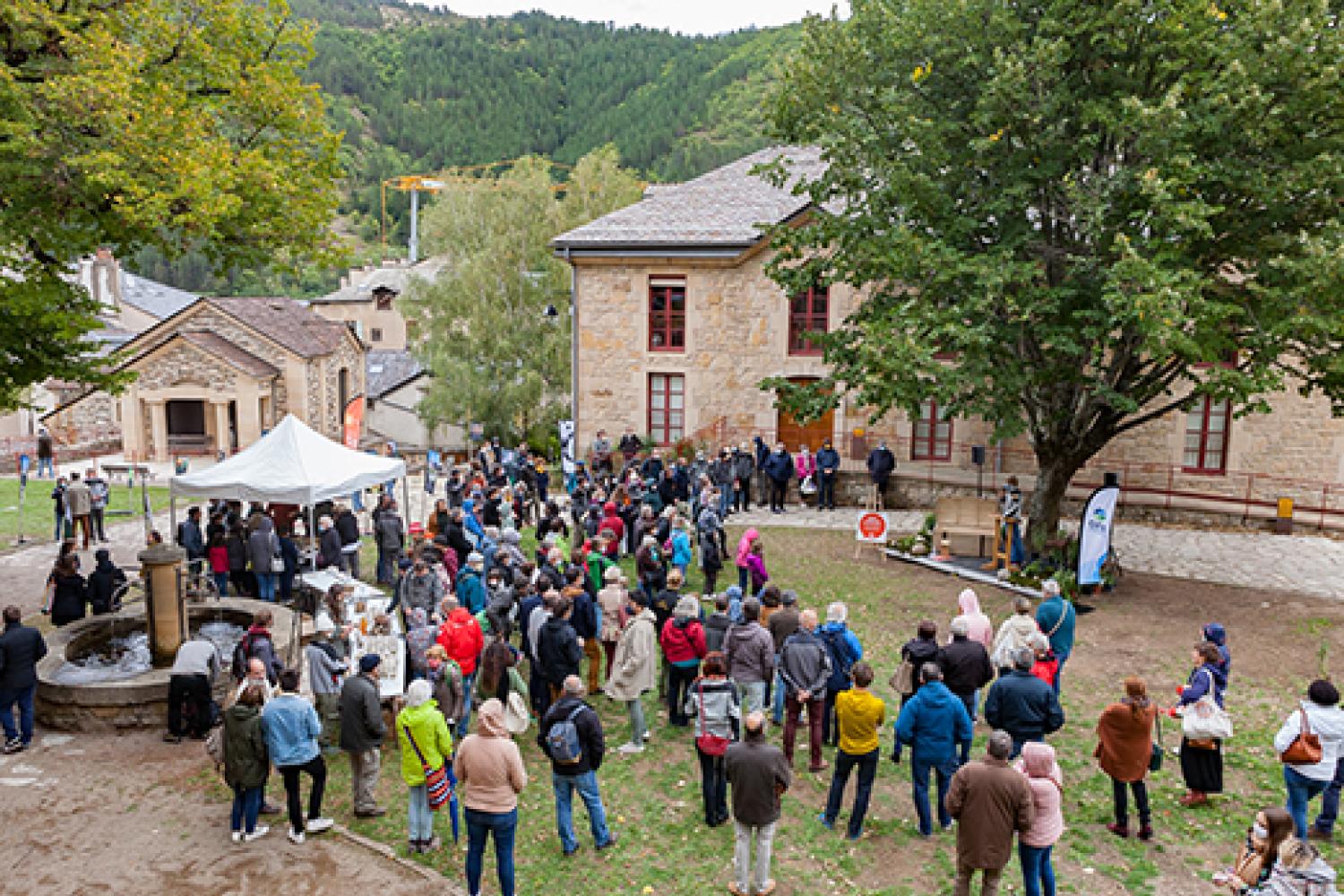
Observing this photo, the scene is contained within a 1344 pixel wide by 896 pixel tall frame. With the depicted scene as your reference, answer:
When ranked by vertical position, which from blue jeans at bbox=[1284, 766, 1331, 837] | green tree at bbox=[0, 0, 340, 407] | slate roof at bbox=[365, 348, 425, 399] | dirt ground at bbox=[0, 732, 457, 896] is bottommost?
dirt ground at bbox=[0, 732, 457, 896]

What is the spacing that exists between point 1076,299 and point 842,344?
3.86m

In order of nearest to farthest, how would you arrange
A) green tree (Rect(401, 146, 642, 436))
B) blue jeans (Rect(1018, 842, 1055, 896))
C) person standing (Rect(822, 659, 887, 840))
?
blue jeans (Rect(1018, 842, 1055, 896)), person standing (Rect(822, 659, 887, 840)), green tree (Rect(401, 146, 642, 436))

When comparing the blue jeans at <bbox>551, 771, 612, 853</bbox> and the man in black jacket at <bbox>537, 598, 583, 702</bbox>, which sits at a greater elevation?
the man in black jacket at <bbox>537, 598, 583, 702</bbox>

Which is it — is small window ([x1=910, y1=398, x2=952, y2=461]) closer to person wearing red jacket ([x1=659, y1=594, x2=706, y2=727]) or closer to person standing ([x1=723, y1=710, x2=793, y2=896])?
person wearing red jacket ([x1=659, y1=594, x2=706, y2=727])

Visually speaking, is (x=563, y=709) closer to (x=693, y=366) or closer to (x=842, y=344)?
(x=842, y=344)

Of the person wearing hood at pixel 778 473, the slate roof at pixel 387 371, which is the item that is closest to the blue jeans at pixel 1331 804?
the person wearing hood at pixel 778 473

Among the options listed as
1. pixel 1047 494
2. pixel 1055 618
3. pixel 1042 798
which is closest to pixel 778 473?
pixel 1047 494

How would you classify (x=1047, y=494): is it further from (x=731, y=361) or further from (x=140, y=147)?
(x=140, y=147)

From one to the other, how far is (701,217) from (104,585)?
17.9 metres

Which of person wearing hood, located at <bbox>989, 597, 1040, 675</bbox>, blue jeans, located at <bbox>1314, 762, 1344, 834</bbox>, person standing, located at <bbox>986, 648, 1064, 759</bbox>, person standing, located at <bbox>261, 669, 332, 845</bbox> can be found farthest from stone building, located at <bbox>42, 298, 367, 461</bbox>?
blue jeans, located at <bbox>1314, 762, 1344, 834</bbox>

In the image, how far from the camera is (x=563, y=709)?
24.6ft

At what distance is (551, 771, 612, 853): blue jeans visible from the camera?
25.1 feet

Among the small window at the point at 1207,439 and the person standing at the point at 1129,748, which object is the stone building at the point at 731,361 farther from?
the person standing at the point at 1129,748

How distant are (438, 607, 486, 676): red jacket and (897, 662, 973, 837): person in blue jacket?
179 inches
